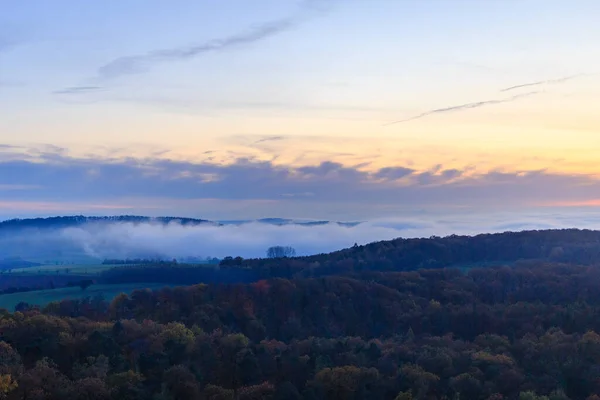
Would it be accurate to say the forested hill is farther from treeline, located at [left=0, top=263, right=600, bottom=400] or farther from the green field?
treeline, located at [left=0, top=263, right=600, bottom=400]

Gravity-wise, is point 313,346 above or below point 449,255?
below

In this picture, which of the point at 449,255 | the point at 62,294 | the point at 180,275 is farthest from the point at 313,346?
the point at 449,255

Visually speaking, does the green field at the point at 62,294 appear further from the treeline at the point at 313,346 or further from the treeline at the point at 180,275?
the treeline at the point at 313,346

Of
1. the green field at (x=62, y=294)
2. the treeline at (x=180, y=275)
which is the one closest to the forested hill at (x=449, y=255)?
the treeline at (x=180, y=275)

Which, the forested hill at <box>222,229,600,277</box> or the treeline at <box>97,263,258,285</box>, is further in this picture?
the forested hill at <box>222,229,600,277</box>

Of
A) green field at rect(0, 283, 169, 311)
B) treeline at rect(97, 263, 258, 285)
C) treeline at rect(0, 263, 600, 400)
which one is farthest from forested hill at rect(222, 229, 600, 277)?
treeline at rect(0, 263, 600, 400)

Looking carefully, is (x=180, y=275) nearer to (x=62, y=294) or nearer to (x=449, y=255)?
(x=62, y=294)

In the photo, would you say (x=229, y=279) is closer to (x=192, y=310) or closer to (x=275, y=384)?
(x=192, y=310)
